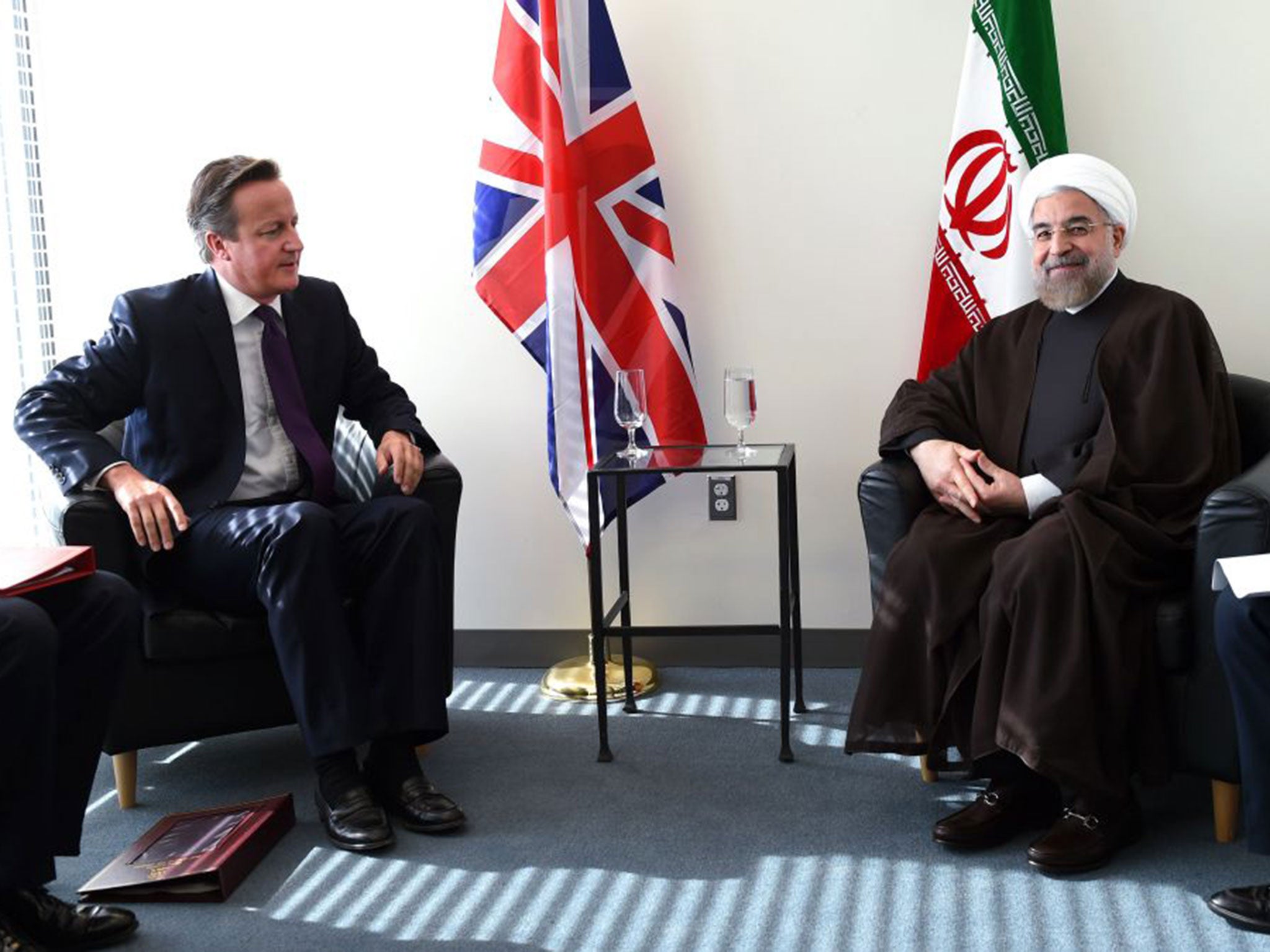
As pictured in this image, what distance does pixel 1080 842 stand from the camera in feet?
8.30

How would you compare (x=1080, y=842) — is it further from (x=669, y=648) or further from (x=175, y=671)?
(x=175, y=671)

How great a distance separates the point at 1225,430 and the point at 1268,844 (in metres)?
0.90

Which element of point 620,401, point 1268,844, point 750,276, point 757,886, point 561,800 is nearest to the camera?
point 1268,844

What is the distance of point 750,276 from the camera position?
3.72 meters

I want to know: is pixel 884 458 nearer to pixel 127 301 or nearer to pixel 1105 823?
pixel 1105 823

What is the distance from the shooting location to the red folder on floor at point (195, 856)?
2.53 metres

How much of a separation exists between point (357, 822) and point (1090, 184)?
1930mm

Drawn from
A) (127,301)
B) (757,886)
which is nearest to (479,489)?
(127,301)

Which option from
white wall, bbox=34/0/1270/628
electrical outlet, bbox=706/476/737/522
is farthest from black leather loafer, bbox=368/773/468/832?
electrical outlet, bbox=706/476/737/522

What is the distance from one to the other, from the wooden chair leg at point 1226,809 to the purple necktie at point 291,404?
1.89 m

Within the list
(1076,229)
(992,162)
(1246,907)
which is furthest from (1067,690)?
(992,162)

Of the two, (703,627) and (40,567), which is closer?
(40,567)

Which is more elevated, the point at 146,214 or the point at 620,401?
the point at 146,214

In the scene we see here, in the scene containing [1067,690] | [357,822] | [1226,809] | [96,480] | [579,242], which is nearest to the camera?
[1067,690]
